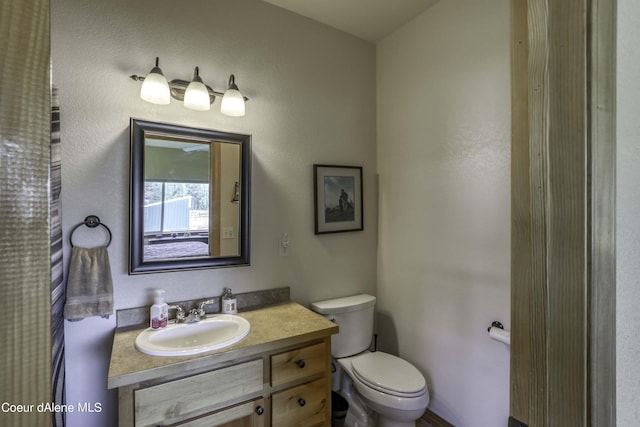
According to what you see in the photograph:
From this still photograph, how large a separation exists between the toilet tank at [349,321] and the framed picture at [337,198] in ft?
1.63

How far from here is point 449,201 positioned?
6.05 ft

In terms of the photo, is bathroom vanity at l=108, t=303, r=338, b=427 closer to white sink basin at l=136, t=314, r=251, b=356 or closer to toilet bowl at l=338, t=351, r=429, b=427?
white sink basin at l=136, t=314, r=251, b=356

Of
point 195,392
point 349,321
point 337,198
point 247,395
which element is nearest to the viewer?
point 195,392

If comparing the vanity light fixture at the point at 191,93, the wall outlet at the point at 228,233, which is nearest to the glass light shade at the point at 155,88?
the vanity light fixture at the point at 191,93

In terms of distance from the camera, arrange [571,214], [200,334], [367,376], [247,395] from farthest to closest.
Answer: [367,376], [200,334], [247,395], [571,214]

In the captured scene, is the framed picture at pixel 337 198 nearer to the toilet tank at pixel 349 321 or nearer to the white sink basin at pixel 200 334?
the toilet tank at pixel 349 321

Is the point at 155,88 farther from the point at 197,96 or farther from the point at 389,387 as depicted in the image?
the point at 389,387

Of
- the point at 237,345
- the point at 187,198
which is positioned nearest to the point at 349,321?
the point at 237,345

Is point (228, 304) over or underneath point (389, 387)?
over

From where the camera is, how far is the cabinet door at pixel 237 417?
120 centimetres

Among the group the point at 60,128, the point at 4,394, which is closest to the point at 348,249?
the point at 60,128

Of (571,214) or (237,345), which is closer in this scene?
(571,214)

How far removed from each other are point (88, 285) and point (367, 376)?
1.50 m

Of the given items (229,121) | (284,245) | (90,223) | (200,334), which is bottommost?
(200,334)
